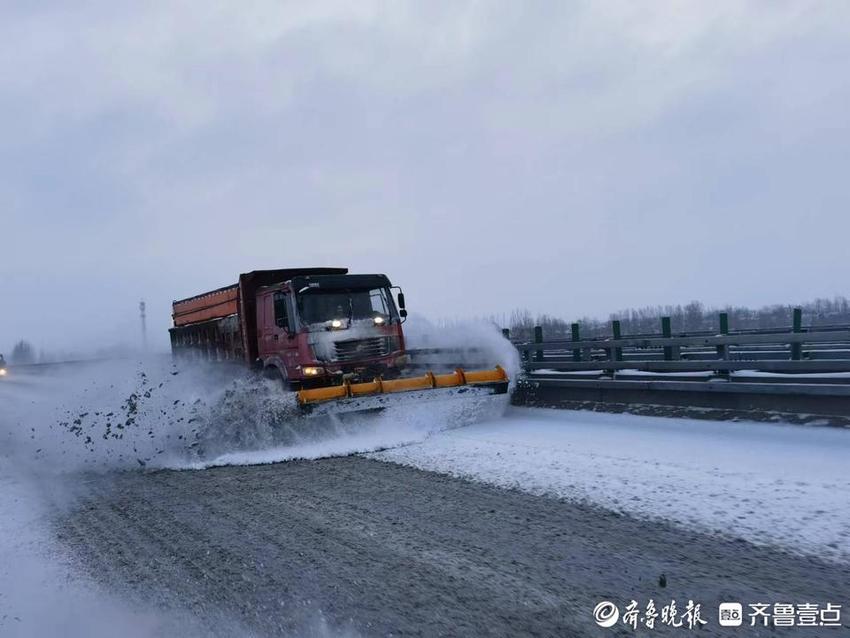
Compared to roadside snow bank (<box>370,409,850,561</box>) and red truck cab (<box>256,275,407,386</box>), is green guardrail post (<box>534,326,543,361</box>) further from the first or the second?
red truck cab (<box>256,275,407,386</box>)

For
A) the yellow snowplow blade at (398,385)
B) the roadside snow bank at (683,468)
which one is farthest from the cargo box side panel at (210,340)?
the roadside snow bank at (683,468)

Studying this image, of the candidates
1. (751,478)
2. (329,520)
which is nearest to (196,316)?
(329,520)

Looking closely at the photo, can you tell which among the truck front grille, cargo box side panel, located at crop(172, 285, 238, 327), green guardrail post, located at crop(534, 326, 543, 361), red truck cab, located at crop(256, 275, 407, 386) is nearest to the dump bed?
cargo box side panel, located at crop(172, 285, 238, 327)

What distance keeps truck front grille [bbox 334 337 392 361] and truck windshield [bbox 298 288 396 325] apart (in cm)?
49

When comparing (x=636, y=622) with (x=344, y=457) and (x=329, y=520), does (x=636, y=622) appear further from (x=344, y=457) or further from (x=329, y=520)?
(x=344, y=457)

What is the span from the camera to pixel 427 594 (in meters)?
4.31

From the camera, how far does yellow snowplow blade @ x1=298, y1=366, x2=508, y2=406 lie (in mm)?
10812

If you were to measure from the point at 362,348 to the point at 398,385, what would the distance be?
5.11 ft

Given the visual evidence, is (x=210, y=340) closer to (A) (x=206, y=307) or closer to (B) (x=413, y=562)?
(A) (x=206, y=307)

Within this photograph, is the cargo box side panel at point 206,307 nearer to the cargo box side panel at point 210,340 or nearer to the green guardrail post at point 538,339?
the cargo box side panel at point 210,340

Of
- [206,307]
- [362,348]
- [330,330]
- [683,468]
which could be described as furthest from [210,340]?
[683,468]

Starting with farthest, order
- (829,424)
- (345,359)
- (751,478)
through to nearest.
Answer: (345,359)
(829,424)
(751,478)

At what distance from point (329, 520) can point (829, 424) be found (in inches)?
278

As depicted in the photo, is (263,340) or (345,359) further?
(263,340)
